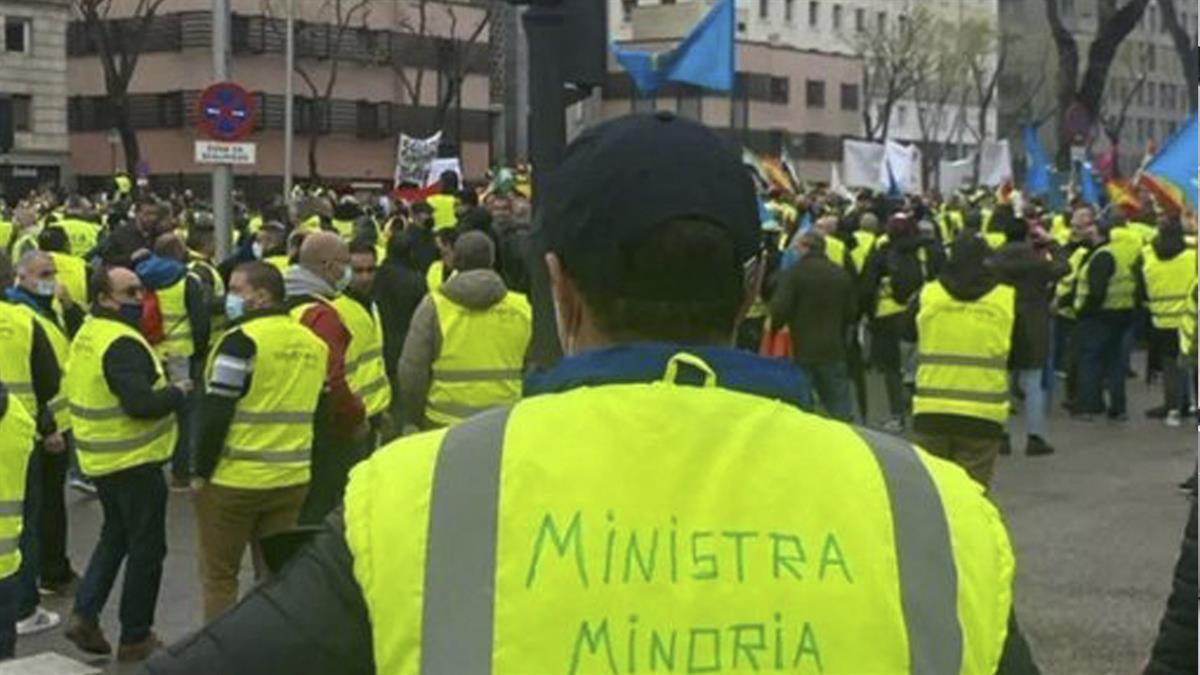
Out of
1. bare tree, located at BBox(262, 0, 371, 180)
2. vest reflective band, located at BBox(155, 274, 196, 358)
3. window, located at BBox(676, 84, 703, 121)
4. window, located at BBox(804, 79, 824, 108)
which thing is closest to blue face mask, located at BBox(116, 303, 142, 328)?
window, located at BBox(676, 84, 703, 121)

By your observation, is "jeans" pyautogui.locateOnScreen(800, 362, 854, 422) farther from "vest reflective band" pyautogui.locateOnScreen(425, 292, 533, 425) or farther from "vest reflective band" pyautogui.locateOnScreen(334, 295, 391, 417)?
"vest reflective band" pyautogui.locateOnScreen(425, 292, 533, 425)

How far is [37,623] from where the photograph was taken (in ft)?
27.1

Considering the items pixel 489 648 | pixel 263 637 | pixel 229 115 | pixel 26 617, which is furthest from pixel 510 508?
pixel 229 115

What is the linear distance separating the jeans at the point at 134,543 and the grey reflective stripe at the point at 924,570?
6.05 m

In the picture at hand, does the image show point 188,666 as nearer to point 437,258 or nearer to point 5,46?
point 437,258

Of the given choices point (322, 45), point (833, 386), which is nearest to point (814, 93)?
point (322, 45)

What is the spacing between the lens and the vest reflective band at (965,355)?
31.0 ft

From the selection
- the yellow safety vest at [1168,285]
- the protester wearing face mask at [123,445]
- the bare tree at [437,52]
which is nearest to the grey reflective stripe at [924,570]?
the protester wearing face mask at [123,445]

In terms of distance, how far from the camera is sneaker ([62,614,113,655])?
7.66 metres

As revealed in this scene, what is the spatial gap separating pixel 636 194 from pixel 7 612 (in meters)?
5.07

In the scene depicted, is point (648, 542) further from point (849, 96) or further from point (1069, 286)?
point (849, 96)

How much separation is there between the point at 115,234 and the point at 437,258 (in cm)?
253

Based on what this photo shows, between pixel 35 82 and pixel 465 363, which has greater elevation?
pixel 35 82

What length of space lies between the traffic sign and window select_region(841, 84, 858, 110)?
7764cm
